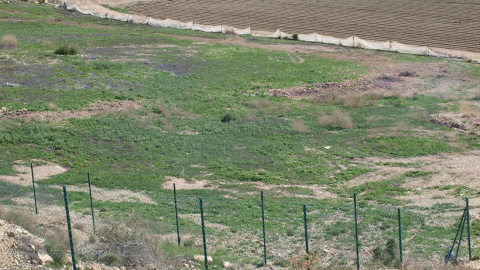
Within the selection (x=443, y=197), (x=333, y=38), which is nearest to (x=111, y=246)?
(x=443, y=197)

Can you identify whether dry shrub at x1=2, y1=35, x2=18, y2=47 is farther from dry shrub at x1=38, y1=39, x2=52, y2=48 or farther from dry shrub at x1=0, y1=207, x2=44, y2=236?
dry shrub at x1=0, y1=207, x2=44, y2=236

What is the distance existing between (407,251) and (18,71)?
30384 millimetres

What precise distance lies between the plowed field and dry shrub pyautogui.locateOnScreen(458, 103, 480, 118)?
23.1 m

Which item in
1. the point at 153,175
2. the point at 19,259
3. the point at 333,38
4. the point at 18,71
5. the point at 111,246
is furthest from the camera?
the point at 333,38

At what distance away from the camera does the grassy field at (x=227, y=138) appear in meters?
17.9

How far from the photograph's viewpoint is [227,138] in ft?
97.5

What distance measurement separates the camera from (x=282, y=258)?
15312 millimetres

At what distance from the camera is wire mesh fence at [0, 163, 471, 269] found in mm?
14211

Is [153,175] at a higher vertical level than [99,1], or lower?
lower

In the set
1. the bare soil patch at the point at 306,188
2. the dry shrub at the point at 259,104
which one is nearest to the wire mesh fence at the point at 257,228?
the bare soil patch at the point at 306,188

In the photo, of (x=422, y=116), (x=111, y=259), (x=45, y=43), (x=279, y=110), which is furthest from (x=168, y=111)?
(x=111, y=259)

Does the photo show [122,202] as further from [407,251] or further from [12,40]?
[12,40]

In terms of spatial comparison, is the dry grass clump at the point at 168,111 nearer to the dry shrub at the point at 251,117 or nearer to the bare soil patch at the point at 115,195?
the dry shrub at the point at 251,117

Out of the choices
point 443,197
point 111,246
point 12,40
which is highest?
point 12,40
